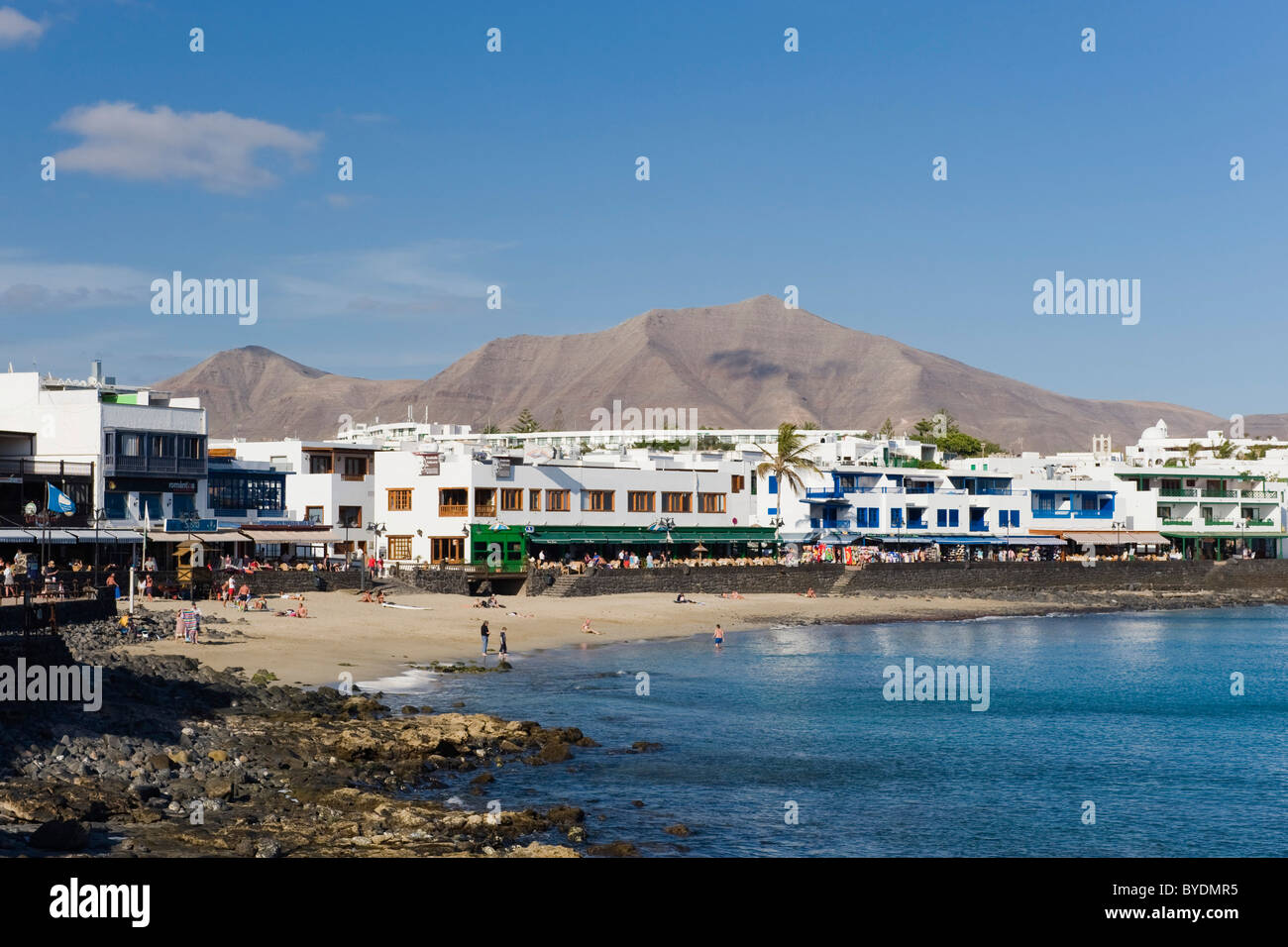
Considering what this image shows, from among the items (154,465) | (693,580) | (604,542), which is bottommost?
(693,580)

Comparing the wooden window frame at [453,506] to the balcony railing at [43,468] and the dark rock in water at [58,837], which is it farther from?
the dark rock in water at [58,837]

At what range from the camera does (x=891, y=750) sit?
38938mm

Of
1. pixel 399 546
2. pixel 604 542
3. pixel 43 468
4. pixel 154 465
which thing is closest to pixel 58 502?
pixel 43 468

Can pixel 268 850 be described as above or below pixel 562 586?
below

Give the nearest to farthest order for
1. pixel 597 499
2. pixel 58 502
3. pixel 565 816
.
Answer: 1. pixel 565 816
2. pixel 58 502
3. pixel 597 499

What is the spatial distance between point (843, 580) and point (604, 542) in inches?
724

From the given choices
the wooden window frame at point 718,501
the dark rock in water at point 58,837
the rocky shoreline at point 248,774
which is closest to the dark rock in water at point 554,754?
the rocky shoreline at point 248,774

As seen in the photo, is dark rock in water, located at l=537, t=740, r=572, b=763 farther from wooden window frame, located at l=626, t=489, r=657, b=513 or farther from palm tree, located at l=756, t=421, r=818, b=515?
palm tree, located at l=756, t=421, r=818, b=515

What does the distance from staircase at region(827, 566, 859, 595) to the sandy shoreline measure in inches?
50.3

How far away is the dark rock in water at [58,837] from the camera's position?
795 inches

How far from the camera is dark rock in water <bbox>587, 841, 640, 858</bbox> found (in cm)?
2380

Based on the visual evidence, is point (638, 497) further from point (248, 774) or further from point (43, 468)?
point (248, 774)

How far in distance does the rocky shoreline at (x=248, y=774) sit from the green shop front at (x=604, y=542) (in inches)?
1617
